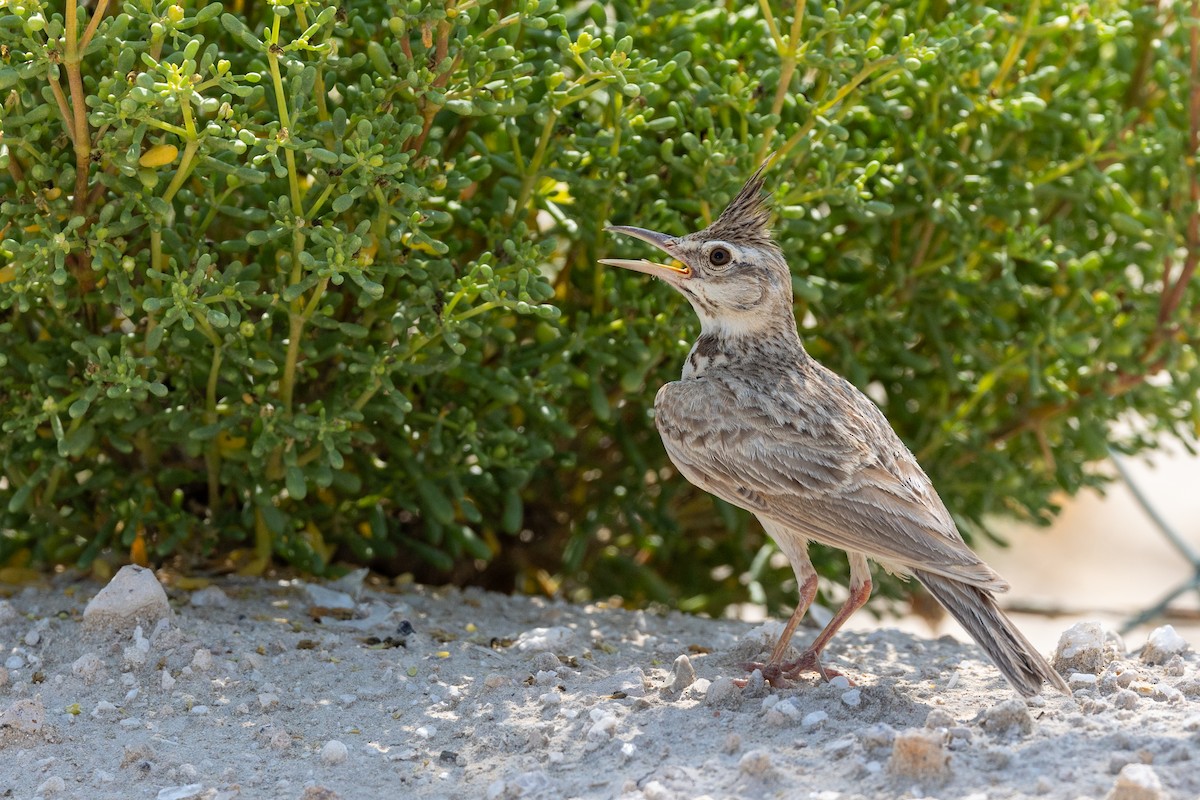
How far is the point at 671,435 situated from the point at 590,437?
1115 millimetres

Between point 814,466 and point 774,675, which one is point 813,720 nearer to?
point 774,675

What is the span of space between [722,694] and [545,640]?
28.8 inches

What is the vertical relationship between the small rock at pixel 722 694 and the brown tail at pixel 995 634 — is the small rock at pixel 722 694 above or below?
below

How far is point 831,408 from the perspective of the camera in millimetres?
3875

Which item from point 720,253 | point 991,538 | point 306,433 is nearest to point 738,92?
point 720,253

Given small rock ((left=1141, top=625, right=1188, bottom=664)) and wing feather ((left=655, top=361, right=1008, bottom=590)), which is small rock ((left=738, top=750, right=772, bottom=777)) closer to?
wing feather ((left=655, top=361, right=1008, bottom=590))

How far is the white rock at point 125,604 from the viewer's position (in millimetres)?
3803

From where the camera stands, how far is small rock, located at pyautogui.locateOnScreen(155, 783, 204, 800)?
9.87 feet

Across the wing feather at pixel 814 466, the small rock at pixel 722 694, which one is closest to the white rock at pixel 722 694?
the small rock at pixel 722 694

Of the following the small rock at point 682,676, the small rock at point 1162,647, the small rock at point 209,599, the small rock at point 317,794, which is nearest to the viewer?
the small rock at point 317,794

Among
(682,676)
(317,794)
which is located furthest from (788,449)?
(317,794)

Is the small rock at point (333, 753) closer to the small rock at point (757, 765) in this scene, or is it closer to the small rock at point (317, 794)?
the small rock at point (317, 794)

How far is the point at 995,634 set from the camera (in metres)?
3.34

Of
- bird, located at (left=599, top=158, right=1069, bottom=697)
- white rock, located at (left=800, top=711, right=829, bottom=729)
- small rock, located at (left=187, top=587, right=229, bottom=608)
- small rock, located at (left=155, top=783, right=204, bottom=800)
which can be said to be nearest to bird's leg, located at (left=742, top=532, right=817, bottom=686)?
bird, located at (left=599, top=158, right=1069, bottom=697)
